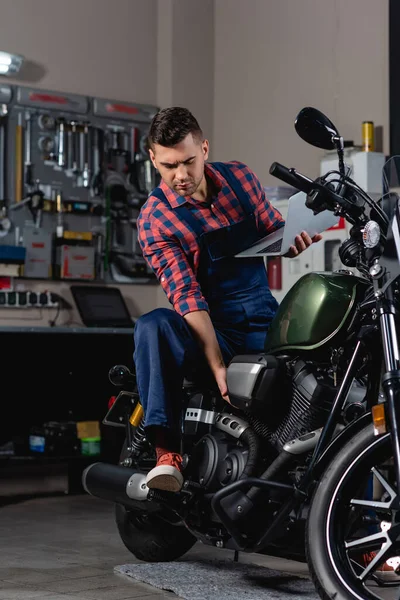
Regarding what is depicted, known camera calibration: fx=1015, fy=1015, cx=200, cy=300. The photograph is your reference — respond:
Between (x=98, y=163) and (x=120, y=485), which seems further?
(x=98, y=163)

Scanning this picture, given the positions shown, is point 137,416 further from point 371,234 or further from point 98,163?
point 98,163

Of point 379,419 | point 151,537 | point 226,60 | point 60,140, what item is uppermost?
point 226,60

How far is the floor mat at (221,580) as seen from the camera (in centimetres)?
257

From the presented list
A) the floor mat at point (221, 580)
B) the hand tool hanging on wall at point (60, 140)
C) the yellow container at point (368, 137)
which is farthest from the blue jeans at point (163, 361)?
the hand tool hanging on wall at point (60, 140)

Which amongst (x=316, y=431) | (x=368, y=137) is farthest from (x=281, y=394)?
(x=368, y=137)

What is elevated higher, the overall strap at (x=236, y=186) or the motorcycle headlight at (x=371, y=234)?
the overall strap at (x=236, y=186)

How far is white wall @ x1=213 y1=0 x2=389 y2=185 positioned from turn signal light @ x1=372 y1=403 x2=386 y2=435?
3.40 metres

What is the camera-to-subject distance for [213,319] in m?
2.67

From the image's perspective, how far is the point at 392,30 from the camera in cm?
506

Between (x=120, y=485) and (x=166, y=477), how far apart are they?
0.91 feet

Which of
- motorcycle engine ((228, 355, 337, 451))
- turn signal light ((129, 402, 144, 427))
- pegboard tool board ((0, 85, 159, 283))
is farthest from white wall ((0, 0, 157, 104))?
motorcycle engine ((228, 355, 337, 451))

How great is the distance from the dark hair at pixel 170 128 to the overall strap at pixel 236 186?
0.74 ft

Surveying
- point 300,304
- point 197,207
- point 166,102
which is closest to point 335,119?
point 166,102

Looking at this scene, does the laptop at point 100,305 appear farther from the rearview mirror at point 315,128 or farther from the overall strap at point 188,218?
the rearview mirror at point 315,128
